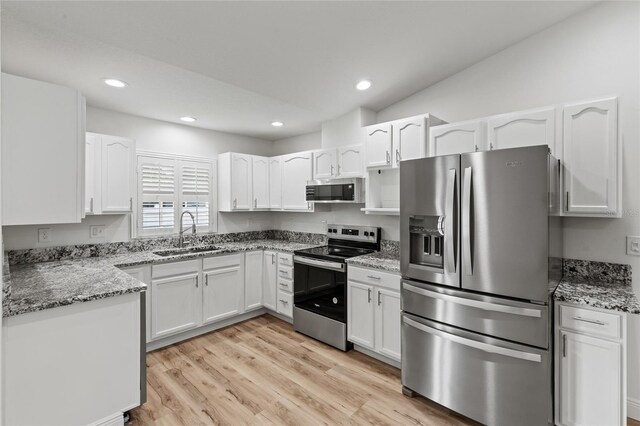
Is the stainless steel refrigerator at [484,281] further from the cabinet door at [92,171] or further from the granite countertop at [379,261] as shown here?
the cabinet door at [92,171]

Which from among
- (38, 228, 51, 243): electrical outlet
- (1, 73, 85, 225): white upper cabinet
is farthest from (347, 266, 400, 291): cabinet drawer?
(38, 228, 51, 243): electrical outlet

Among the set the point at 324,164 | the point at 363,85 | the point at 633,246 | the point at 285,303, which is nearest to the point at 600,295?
the point at 633,246

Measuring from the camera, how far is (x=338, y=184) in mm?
3508

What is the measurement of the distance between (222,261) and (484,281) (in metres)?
2.73

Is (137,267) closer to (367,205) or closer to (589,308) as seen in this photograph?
(367,205)

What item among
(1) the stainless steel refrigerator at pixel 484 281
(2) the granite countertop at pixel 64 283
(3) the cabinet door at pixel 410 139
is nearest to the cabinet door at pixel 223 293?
(2) the granite countertop at pixel 64 283

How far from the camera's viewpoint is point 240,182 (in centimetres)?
414

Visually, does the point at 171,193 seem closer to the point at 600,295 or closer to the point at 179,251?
the point at 179,251

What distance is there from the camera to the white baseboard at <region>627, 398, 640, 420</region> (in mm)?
2090

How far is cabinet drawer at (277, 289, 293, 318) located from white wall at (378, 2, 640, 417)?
2.73 m

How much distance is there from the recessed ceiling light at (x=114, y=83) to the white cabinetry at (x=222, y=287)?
1.86 meters

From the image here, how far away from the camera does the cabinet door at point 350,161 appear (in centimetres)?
337

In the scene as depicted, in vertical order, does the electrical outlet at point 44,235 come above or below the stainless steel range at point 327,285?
above

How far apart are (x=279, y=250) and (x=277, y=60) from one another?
2.17 m
